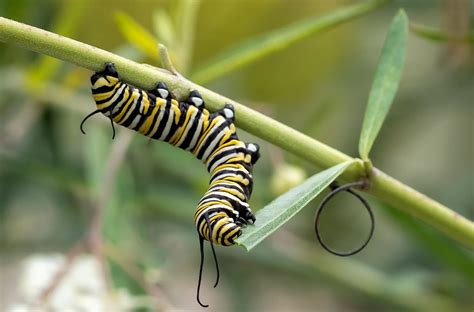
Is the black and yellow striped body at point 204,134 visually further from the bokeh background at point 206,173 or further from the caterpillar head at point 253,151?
the bokeh background at point 206,173

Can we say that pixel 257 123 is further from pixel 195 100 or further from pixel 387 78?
pixel 387 78

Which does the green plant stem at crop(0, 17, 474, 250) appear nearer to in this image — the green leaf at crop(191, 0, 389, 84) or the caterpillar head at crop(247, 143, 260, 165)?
the caterpillar head at crop(247, 143, 260, 165)

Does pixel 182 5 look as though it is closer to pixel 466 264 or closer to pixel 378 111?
pixel 378 111

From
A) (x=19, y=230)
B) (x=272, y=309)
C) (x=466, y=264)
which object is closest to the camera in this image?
(x=466, y=264)

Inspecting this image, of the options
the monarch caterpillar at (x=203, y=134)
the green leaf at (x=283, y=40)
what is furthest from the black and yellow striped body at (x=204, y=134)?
the green leaf at (x=283, y=40)

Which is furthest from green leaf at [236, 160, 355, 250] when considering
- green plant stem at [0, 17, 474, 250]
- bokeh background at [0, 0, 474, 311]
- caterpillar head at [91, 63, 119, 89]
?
bokeh background at [0, 0, 474, 311]

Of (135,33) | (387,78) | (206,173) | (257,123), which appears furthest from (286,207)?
(206,173)

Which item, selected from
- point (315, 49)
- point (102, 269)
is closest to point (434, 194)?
point (315, 49)
